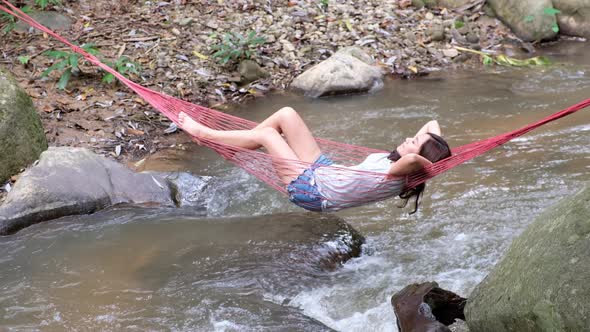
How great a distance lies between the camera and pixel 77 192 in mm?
3473

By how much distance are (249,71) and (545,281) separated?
13.0ft

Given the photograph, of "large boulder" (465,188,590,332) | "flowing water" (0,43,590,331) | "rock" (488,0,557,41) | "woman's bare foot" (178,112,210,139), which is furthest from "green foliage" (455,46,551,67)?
"large boulder" (465,188,590,332)

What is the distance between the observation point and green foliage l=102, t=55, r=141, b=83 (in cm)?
488

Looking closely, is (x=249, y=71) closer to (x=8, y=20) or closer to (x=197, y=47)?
(x=197, y=47)

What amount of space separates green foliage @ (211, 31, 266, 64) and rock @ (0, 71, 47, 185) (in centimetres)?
192

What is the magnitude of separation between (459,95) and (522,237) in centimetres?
330

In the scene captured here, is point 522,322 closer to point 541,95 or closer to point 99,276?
point 99,276

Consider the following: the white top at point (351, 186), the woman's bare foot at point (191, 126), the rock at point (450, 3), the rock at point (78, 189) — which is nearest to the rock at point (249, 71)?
the rock at point (78, 189)

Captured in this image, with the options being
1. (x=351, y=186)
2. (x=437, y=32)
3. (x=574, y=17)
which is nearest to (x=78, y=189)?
(x=351, y=186)

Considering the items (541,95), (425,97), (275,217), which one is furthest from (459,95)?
(275,217)

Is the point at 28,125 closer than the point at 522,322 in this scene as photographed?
No

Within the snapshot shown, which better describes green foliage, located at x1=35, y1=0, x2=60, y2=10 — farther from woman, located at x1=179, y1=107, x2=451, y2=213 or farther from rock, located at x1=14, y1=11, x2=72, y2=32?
woman, located at x1=179, y1=107, x2=451, y2=213

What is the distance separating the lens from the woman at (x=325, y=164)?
281 cm

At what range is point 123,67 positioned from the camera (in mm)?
4961
